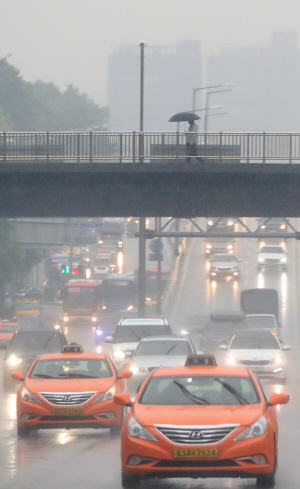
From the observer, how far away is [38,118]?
15200cm

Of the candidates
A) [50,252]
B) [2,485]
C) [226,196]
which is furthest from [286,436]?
[50,252]

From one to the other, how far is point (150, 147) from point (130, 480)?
2429cm

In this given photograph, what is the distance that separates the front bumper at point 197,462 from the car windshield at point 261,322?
30517 millimetres

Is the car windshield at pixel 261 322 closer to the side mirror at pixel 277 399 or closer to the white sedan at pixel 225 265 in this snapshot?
the white sedan at pixel 225 265

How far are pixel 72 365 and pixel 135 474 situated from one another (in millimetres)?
5707

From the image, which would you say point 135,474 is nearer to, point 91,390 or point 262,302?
point 91,390

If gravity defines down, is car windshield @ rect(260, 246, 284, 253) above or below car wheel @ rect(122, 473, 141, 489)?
below

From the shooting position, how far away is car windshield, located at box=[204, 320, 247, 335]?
3530 cm

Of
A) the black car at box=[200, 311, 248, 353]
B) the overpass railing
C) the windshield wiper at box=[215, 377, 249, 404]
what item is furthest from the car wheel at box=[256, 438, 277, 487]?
the black car at box=[200, 311, 248, 353]

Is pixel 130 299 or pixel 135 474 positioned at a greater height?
pixel 135 474

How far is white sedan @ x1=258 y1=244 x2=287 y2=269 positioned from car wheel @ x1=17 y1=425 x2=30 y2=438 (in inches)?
2243

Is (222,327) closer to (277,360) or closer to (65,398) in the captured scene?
(277,360)

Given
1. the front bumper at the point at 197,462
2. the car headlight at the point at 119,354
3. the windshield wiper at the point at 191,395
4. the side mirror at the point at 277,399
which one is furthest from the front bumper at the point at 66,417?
the car headlight at the point at 119,354

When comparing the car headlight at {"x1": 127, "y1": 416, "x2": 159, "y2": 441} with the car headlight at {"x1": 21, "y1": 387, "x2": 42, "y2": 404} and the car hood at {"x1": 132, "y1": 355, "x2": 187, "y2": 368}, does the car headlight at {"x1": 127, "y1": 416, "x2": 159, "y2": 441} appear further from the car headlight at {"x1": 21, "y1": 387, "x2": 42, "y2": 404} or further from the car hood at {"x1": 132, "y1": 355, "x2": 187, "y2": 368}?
the car hood at {"x1": 132, "y1": 355, "x2": 187, "y2": 368}
